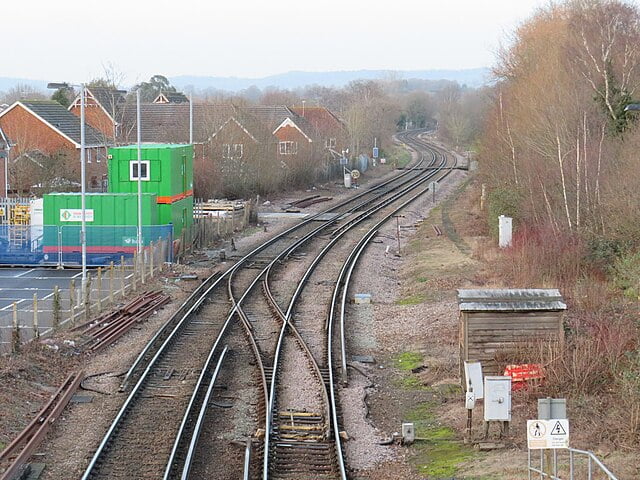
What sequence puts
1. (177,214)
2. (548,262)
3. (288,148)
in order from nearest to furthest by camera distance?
(548,262), (177,214), (288,148)

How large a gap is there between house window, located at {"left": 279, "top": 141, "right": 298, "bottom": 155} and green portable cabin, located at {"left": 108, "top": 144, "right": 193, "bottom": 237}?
2856 cm

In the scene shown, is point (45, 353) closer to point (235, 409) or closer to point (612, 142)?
point (235, 409)

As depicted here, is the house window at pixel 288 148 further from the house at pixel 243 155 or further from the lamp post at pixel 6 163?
the lamp post at pixel 6 163

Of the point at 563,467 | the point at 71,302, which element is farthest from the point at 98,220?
the point at 563,467

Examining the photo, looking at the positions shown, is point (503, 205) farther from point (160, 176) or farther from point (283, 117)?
point (283, 117)

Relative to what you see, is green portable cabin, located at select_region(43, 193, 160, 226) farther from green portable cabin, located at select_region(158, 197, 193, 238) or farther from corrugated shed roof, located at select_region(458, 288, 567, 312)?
corrugated shed roof, located at select_region(458, 288, 567, 312)

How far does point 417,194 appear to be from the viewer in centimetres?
5991

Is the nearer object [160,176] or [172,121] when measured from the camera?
[160,176]

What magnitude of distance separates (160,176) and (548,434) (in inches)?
986

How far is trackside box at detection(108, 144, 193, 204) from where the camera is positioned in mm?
33031

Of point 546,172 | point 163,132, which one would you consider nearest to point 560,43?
point 546,172

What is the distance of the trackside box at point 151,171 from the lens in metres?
33.0

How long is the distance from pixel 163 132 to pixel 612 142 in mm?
39723

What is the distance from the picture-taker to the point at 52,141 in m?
57.2
